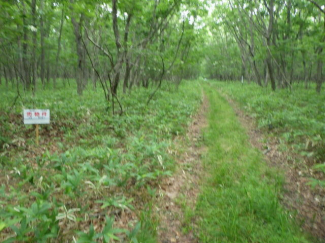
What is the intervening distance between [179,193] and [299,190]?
2.14 metres

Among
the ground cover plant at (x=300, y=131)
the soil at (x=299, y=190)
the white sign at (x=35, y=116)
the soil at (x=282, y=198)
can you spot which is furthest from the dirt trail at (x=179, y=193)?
the white sign at (x=35, y=116)

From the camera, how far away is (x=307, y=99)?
1212cm

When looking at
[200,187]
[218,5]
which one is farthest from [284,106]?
[218,5]

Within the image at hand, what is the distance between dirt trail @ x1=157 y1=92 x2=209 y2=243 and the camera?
2771 mm

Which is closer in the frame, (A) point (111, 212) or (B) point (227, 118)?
(A) point (111, 212)

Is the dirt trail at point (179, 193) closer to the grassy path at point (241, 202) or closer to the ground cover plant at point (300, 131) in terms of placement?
the grassy path at point (241, 202)

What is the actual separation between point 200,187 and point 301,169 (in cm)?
237

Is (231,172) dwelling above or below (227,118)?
below

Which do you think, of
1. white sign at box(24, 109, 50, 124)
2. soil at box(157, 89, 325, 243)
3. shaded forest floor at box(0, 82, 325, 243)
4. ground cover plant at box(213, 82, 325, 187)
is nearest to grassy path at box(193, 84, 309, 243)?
shaded forest floor at box(0, 82, 325, 243)

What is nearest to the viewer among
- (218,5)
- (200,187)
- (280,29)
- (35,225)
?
(35,225)

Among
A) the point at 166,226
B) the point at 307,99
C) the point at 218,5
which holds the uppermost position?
the point at 218,5

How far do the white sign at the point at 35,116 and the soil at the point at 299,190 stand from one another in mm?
5045

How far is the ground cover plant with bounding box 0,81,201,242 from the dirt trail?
18 cm

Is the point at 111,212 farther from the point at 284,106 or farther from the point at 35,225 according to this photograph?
the point at 284,106
